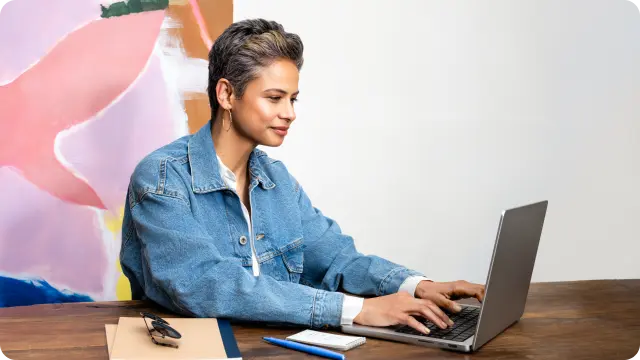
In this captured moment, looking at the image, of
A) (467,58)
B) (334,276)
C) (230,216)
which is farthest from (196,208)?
(467,58)

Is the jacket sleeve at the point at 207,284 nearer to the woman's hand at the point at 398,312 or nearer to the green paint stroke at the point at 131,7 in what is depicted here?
the woman's hand at the point at 398,312

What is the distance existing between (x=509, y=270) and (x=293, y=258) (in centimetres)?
69

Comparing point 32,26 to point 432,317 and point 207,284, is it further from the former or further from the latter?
point 432,317

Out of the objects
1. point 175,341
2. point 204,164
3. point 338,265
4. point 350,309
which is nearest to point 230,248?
point 204,164

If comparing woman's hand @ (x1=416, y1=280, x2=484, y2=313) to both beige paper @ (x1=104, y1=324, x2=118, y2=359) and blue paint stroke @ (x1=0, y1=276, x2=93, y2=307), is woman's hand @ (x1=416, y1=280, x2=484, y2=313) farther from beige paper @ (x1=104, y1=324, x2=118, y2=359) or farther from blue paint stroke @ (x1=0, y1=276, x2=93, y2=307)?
blue paint stroke @ (x1=0, y1=276, x2=93, y2=307)

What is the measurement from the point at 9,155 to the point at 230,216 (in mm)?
1304

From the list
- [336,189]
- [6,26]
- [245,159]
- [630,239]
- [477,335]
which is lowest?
[630,239]

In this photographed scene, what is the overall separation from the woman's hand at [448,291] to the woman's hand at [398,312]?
0.57ft

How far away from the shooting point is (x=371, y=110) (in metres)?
3.46

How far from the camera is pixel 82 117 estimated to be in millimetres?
3045

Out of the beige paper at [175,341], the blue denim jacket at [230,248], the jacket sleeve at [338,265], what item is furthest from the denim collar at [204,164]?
the beige paper at [175,341]

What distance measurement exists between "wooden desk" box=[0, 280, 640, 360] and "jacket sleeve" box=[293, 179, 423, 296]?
13.8 inches

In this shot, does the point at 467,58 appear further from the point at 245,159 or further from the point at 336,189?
the point at 245,159

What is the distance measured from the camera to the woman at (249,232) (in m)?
1.73
